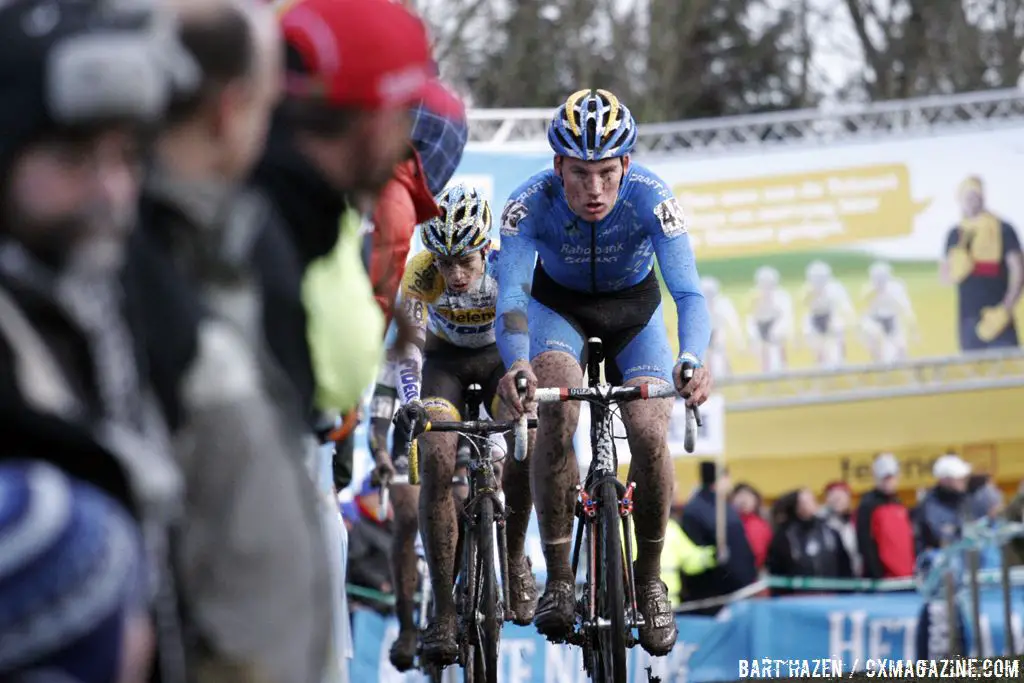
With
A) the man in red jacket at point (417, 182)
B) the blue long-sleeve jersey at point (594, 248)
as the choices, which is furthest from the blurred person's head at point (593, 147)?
the man in red jacket at point (417, 182)

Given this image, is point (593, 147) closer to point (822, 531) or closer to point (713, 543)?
point (713, 543)

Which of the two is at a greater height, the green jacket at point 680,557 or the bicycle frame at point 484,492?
the bicycle frame at point 484,492

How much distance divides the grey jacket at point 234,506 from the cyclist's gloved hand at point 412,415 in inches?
252

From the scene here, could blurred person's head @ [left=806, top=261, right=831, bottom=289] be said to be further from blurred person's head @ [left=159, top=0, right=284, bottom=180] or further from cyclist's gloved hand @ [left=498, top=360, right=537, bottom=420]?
blurred person's head @ [left=159, top=0, right=284, bottom=180]

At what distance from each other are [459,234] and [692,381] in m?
2.62

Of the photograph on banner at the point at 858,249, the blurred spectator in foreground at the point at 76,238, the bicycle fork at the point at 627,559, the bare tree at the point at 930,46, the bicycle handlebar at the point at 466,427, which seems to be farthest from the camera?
the bare tree at the point at 930,46

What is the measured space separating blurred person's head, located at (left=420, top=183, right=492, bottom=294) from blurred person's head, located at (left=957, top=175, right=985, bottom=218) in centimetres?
1065

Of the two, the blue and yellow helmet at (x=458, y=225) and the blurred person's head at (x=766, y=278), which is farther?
the blurred person's head at (x=766, y=278)

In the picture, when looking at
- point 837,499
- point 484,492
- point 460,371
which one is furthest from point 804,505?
point 484,492

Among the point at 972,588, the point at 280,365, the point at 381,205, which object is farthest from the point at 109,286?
the point at 972,588

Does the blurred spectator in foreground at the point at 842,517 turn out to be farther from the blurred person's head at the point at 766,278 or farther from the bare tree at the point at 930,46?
the bare tree at the point at 930,46

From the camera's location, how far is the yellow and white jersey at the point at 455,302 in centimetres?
1026

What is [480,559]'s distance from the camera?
9438 mm

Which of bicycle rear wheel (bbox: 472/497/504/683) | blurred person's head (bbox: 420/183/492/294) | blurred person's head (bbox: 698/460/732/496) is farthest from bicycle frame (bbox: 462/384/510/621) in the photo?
blurred person's head (bbox: 698/460/732/496)
